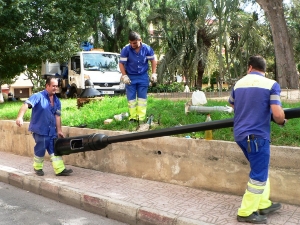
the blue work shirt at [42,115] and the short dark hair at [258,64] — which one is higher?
the short dark hair at [258,64]

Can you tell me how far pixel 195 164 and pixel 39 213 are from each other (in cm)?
219

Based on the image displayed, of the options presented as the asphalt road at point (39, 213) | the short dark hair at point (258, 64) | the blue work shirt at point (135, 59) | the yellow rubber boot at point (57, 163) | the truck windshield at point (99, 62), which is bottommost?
the asphalt road at point (39, 213)

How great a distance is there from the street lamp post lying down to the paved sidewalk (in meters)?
0.56

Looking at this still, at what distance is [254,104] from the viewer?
3.73m

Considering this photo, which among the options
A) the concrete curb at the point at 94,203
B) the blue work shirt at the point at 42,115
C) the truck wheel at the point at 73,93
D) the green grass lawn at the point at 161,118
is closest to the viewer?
the concrete curb at the point at 94,203

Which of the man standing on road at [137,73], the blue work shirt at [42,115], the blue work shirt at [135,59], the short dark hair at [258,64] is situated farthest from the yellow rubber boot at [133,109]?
the short dark hair at [258,64]

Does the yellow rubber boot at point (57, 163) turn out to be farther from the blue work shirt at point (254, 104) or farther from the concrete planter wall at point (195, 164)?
the blue work shirt at point (254, 104)

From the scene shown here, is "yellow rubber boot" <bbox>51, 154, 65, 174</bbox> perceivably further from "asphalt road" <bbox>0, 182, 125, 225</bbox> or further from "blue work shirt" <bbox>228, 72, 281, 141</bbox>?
"blue work shirt" <bbox>228, 72, 281, 141</bbox>

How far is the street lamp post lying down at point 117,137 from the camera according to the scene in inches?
147

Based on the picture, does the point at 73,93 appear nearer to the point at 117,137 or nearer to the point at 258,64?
the point at 117,137

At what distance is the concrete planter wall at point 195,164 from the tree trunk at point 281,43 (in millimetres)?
9942

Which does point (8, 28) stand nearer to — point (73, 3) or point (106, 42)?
point (73, 3)

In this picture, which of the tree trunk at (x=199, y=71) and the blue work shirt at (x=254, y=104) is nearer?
the blue work shirt at (x=254, y=104)

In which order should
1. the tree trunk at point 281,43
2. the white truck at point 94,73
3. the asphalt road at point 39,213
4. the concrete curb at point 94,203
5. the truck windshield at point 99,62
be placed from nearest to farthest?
the concrete curb at point 94,203 → the asphalt road at point 39,213 → the tree trunk at point 281,43 → the white truck at point 94,73 → the truck windshield at point 99,62
